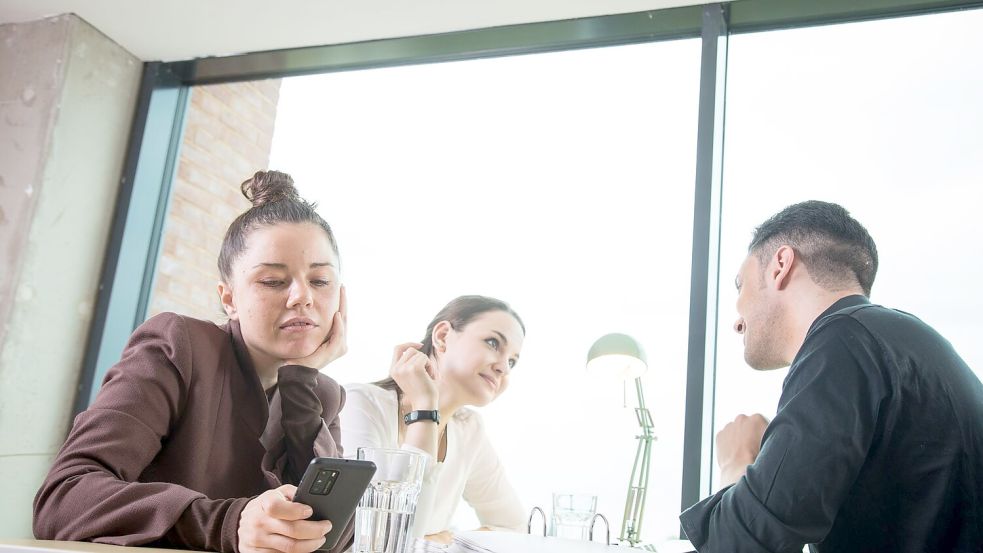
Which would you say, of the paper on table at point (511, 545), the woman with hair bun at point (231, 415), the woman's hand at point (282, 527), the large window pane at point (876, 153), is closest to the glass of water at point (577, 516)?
the paper on table at point (511, 545)

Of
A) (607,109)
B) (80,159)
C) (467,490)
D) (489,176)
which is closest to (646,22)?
(607,109)

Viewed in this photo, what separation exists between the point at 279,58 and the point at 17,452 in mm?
1673

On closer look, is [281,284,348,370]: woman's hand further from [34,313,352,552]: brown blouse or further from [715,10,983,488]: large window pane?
[715,10,983,488]: large window pane

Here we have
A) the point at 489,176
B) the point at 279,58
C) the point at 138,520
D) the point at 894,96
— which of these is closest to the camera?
the point at 138,520

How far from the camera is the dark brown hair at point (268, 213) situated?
1.61 meters

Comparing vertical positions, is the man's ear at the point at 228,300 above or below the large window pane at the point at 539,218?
below

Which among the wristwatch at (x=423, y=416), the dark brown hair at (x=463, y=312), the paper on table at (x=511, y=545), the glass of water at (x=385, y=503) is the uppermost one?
the dark brown hair at (x=463, y=312)

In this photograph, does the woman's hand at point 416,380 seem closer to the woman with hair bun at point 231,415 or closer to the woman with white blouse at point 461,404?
the woman with white blouse at point 461,404

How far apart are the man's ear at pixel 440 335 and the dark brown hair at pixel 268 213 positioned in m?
0.95

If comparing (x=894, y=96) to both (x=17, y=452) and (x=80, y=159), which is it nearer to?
(x=80, y=159)

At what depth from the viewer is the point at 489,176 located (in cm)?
293

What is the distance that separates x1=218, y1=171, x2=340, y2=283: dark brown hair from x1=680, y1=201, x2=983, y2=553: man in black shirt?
2.90 feet

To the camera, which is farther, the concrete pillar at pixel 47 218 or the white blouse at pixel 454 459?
the concrete pillar at pixel 47 218

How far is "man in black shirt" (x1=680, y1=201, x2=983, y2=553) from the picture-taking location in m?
1.32
